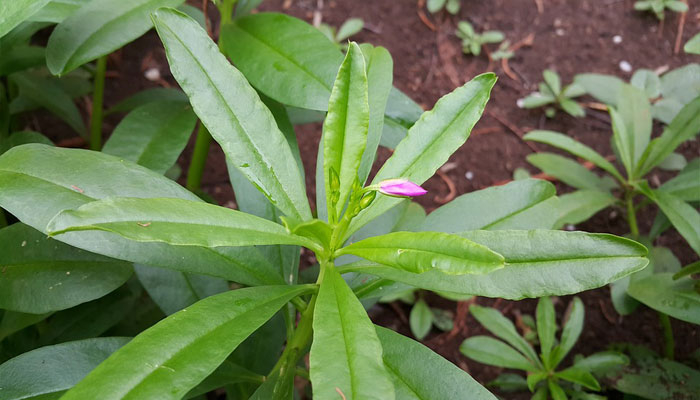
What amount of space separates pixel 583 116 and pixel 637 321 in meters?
0.90

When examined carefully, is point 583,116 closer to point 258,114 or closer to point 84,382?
point 258,114

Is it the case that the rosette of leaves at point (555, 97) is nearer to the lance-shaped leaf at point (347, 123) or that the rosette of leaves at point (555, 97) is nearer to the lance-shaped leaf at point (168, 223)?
the lance-shaped leaf at point (347, 123)

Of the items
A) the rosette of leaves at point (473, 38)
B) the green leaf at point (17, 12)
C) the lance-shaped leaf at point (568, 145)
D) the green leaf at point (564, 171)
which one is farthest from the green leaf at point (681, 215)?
the green leaf at point (17, 12)

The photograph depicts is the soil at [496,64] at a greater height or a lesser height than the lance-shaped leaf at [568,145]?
greater

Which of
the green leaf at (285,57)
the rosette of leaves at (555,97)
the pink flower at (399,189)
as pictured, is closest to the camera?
the pink flower at (399,189)

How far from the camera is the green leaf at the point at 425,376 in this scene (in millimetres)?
798

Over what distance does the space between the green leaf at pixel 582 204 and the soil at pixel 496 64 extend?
35cm

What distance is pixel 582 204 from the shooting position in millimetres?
1703

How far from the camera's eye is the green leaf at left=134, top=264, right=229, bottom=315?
1.02 meters

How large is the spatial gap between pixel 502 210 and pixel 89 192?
64 cm

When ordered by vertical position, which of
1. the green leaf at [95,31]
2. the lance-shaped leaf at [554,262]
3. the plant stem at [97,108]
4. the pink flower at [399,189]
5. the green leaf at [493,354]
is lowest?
the lance-shaped leaf at [554,262]

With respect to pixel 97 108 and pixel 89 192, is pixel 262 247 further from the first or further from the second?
pixel 97 108

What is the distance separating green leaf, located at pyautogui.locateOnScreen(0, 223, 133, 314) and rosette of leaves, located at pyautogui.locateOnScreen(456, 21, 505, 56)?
6.32 ft

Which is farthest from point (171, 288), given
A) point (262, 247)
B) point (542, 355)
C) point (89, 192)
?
point (542, 355)
